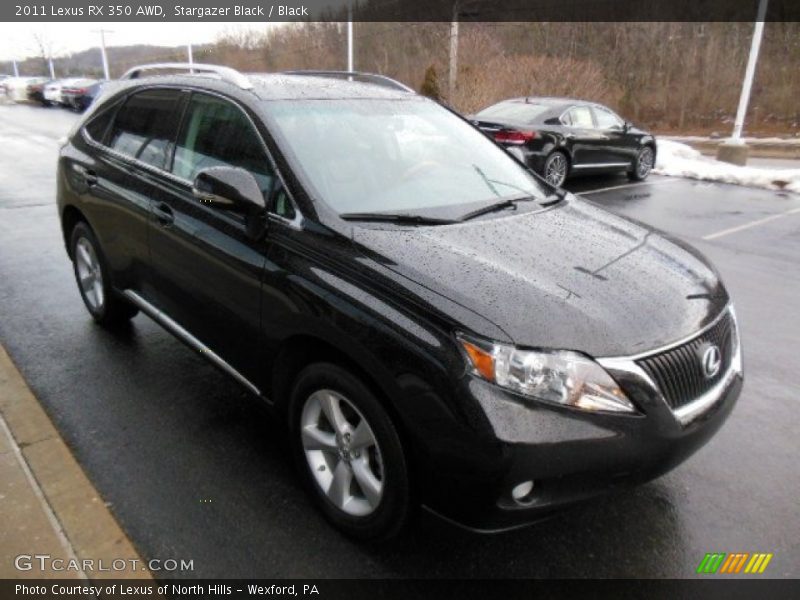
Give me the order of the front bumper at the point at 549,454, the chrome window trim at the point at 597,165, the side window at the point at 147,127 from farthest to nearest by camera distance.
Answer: the chrome window trim at the point at 597,165 < the side window at the point at 147,127 < the front bumper at the point at 549,454

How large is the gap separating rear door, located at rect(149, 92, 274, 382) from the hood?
65 centimetres

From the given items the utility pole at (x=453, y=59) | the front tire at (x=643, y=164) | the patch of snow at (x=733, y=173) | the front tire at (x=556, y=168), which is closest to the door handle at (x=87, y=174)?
the front tire at (x=556, y=168)

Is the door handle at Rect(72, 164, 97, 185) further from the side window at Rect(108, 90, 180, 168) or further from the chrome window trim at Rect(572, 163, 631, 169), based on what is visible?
the chrome window trim at Rect(572, 163, 631, 169)

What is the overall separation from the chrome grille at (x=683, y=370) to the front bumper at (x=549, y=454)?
0.05 meters

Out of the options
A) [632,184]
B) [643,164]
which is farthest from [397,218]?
[643,164]

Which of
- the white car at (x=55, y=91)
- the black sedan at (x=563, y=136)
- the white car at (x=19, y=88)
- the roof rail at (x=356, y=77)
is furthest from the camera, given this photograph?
the white car at (x=19, y=88)

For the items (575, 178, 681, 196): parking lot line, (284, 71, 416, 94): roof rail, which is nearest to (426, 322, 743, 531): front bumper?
(284, 71, 416, 94): roof rail

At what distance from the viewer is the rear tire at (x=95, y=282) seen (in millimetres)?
4164

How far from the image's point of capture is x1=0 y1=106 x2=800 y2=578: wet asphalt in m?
2.40

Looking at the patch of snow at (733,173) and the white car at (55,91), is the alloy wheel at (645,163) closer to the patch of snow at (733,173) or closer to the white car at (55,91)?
the patch of snow at (733,173)

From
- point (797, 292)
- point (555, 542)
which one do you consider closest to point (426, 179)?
point (555, 542)

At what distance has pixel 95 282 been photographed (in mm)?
4367

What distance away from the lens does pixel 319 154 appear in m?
2.84

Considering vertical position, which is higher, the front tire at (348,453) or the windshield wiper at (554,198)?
the windshield wiper at (554,198)
